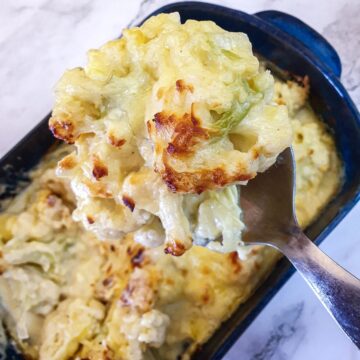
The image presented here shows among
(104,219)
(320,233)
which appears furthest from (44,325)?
(320,233)

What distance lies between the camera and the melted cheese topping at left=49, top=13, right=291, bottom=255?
35.2 inches

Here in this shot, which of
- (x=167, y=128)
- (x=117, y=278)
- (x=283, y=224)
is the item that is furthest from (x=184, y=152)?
(x=117, y=278)

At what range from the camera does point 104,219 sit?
1.06 meters

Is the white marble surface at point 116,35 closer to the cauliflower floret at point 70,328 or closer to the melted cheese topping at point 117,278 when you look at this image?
the melted cheese topping at point 117,278

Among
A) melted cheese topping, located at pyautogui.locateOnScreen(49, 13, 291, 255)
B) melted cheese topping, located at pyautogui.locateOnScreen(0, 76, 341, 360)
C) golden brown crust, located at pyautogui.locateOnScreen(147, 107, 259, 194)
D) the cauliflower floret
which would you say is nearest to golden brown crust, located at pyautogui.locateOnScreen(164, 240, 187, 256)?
melted cheese topping, located at pyautogui.locateOnScreen(49, 13, 291, 255)

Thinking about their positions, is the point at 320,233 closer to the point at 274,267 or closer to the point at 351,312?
the point at 274,267

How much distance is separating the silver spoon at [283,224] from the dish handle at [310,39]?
12.4 inches

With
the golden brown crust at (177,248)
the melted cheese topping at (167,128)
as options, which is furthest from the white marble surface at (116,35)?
the golden brown crust at (177,248)

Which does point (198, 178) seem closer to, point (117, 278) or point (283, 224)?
point (283, 224)

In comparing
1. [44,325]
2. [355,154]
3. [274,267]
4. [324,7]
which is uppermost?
[324,7]

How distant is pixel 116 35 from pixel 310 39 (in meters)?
0.61

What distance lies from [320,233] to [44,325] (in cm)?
66

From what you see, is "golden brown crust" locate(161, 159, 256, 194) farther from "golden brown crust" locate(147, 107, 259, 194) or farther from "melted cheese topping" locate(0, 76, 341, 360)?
"melted cheese topping" locate(0, 76, 341, 360)

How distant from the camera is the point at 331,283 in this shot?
1.01 m
